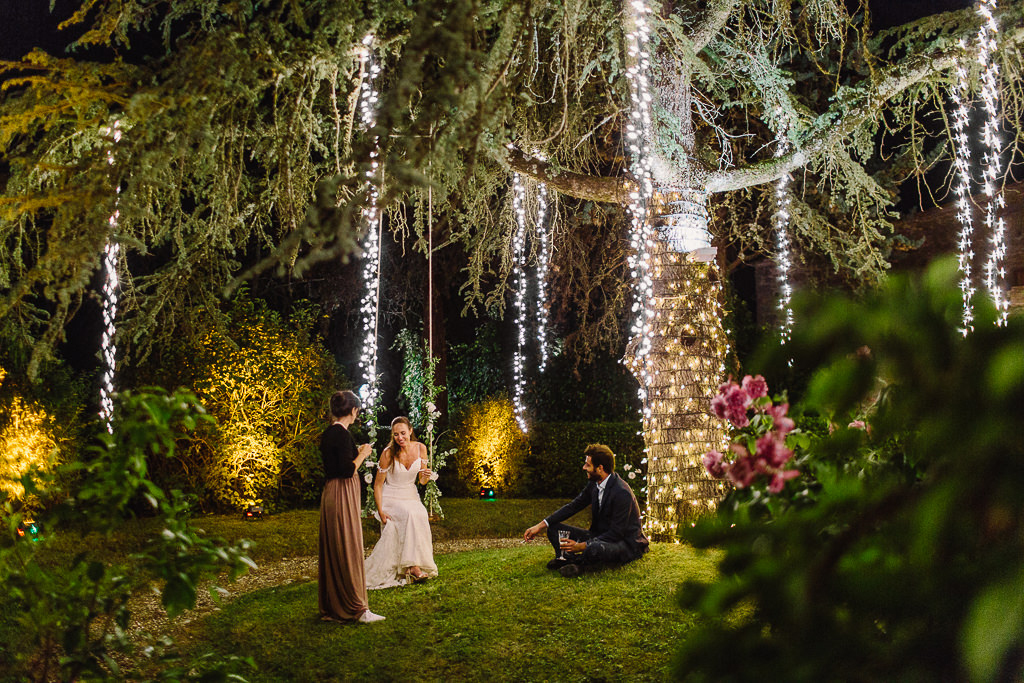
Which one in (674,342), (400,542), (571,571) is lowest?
(571,571)

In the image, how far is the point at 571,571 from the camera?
21.1 ft

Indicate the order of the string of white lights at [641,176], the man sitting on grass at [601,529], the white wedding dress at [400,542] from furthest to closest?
the white wedding dress at [400,542], the string of white lights at [641,176], the man sitting on grass at [601,529]

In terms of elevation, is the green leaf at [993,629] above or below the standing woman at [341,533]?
above

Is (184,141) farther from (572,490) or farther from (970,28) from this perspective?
(572,490)

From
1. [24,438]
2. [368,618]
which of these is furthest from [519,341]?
[368,618]

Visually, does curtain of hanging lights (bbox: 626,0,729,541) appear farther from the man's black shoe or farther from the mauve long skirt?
the mauve long skirt

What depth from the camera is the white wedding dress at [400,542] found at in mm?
7555

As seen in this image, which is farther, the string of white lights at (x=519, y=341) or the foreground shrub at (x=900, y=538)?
the string of white lights at (x=519, y=341)

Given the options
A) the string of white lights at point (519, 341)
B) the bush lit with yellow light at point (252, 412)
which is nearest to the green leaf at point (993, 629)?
the string of white lights at point (519, 341)

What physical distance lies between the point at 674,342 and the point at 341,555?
12.1 feet

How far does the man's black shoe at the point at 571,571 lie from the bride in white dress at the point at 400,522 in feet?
5.65

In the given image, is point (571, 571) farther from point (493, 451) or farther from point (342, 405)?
point (493, 451)

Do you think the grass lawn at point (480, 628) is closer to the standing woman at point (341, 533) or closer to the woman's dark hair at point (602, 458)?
the standing woman at point (341, 533)

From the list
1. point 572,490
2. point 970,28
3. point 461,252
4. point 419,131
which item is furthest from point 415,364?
point 419,131
